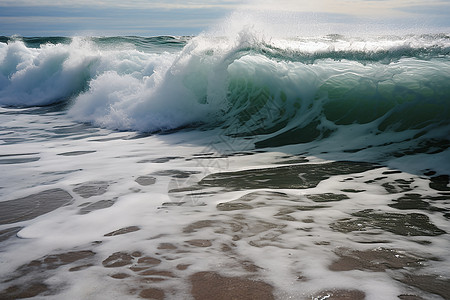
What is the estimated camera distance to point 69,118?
9.22 metres

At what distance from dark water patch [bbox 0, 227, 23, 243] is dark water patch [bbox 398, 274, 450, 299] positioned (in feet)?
8.48

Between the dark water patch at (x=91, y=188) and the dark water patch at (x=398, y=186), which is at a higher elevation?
the dark water patch at (x=398, y=186)

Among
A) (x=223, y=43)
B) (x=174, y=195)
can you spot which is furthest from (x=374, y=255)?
(x=223, y=43)

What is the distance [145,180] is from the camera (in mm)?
4281

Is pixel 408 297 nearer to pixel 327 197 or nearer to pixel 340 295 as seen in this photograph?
pixel 340 295

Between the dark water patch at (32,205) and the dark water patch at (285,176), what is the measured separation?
52.7 inches

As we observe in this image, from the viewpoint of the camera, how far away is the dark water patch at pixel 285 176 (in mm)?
4047

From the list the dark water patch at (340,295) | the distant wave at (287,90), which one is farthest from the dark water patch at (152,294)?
the distant wave at (287,90)

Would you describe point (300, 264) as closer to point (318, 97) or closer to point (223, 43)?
point (318, 97)

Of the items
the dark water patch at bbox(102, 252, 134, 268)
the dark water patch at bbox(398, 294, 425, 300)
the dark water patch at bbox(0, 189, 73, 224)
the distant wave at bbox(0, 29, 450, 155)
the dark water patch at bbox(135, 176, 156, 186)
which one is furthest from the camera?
the distant wave at bbox(0, 29, 450, 155)

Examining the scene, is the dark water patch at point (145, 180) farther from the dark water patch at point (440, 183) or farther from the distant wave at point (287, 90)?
the dark water patch at point (440, 183)

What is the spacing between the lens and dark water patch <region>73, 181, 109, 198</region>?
3.86 metres

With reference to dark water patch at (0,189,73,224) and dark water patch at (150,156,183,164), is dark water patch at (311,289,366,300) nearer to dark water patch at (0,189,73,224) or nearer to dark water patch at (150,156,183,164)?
dark water patch at (0,189,73,224)

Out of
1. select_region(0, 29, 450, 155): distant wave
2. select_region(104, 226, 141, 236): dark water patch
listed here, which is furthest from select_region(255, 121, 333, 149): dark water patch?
select_region(104, 226, 141, 236): dark water patch
